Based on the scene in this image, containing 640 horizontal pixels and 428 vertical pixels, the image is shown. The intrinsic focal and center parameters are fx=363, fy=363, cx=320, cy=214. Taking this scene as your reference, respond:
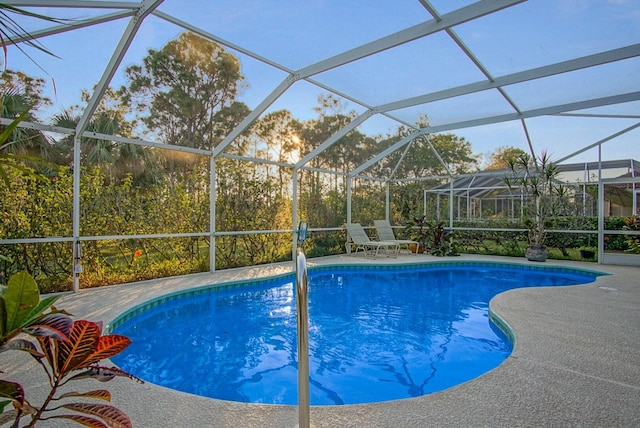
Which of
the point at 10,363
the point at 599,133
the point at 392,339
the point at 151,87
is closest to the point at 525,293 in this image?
the point at 392,339

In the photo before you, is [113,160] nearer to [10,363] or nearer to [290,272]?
[290,272]

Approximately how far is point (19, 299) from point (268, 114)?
883cm

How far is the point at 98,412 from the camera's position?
115cm

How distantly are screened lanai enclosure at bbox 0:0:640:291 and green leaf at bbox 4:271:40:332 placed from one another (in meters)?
1.77

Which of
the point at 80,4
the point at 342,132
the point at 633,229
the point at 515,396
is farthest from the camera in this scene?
the point at 633,229

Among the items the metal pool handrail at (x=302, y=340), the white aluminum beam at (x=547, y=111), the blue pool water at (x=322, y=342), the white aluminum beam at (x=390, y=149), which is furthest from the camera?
the white aluminum beam at (x=390, y=149)

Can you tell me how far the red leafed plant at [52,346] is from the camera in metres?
1.06

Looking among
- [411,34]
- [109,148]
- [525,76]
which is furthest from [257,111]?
[525,76]

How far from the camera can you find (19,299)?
1.10 m

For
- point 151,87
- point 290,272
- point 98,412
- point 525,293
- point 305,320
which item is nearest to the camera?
point 98,412

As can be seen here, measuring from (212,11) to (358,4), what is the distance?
1.76 meters

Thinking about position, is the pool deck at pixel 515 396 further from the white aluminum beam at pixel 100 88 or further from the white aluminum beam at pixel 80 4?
the white aluminum beam at pixel 80 4

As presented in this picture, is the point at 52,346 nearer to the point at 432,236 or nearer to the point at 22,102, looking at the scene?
the point at 22,102

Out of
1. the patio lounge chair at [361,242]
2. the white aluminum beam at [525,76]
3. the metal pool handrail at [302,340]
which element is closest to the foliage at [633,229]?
the white aluminum beam at [525,76]
